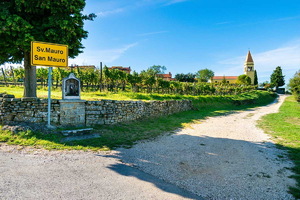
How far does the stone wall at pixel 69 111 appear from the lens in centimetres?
750

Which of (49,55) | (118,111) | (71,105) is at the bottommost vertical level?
(118,111)

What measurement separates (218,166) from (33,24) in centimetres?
1022

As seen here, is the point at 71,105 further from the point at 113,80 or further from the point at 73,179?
the point at 113,80

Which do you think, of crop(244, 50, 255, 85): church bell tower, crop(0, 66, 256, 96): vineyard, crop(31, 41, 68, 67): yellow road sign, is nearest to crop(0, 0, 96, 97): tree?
crop(31, 41, 68, 67): yellow road sign

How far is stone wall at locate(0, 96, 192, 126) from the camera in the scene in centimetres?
750

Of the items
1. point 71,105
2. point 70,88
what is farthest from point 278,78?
point 71,105

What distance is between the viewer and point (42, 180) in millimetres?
3996

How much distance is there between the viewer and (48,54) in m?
7.68

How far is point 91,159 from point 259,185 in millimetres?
4506

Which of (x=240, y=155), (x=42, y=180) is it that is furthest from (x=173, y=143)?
(x=42, y=180)

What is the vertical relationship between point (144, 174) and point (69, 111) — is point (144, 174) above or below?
below

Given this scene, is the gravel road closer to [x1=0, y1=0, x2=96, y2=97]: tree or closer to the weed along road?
the weed along road

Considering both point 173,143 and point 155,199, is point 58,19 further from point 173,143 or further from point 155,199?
point 155,199

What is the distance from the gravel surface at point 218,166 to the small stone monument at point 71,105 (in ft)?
12.0
